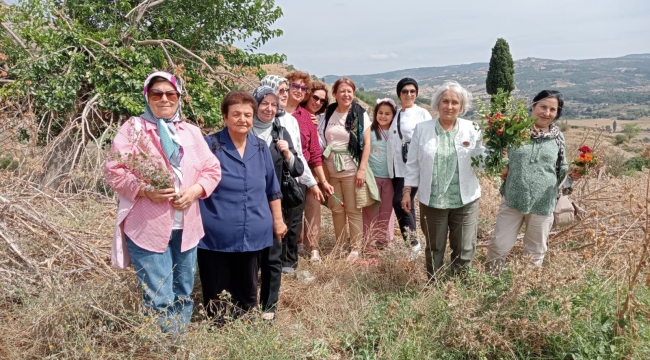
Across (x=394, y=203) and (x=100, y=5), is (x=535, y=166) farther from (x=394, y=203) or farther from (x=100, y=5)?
(x=100, y=5)

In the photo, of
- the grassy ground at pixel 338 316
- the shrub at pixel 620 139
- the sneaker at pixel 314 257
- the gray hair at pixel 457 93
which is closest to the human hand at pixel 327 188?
the sneaker at pixel 314 257

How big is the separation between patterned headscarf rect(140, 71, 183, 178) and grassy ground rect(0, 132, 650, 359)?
81 centimetres

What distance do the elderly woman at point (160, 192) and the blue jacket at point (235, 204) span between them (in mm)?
130

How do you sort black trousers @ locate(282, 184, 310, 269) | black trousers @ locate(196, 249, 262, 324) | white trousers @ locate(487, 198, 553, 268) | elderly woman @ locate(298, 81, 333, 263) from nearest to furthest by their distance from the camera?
black trousers @ locate(196, 249, 262, 324)
white trousers @ locate(487, 198, 553, 268)
black trousers @ locate(282, 184, 310, 269)
elderly woman @ locate(298, 81, 333, 263)

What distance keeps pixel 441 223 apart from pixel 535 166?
2.67ft

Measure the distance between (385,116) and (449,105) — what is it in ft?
4.09

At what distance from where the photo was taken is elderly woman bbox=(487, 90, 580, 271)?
3.21m

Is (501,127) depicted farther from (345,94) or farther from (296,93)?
(296,93)

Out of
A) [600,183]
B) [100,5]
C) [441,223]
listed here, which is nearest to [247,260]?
[441,223]

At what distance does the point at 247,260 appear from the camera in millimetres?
2783

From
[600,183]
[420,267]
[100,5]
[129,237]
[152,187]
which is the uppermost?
[100,5]

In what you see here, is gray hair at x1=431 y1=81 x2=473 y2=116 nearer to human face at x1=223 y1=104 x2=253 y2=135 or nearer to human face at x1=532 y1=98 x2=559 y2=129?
human face at x1=532 y1=98 x2=559 y2=129

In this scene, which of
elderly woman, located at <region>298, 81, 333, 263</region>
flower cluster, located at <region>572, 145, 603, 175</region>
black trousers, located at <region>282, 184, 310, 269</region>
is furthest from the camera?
elderly woman, located at <region>298, 81, 333, 263</region>

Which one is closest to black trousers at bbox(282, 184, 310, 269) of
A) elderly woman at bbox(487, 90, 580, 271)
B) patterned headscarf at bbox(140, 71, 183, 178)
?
patterned headscarf at bbox(140, 71, 183, 178)
